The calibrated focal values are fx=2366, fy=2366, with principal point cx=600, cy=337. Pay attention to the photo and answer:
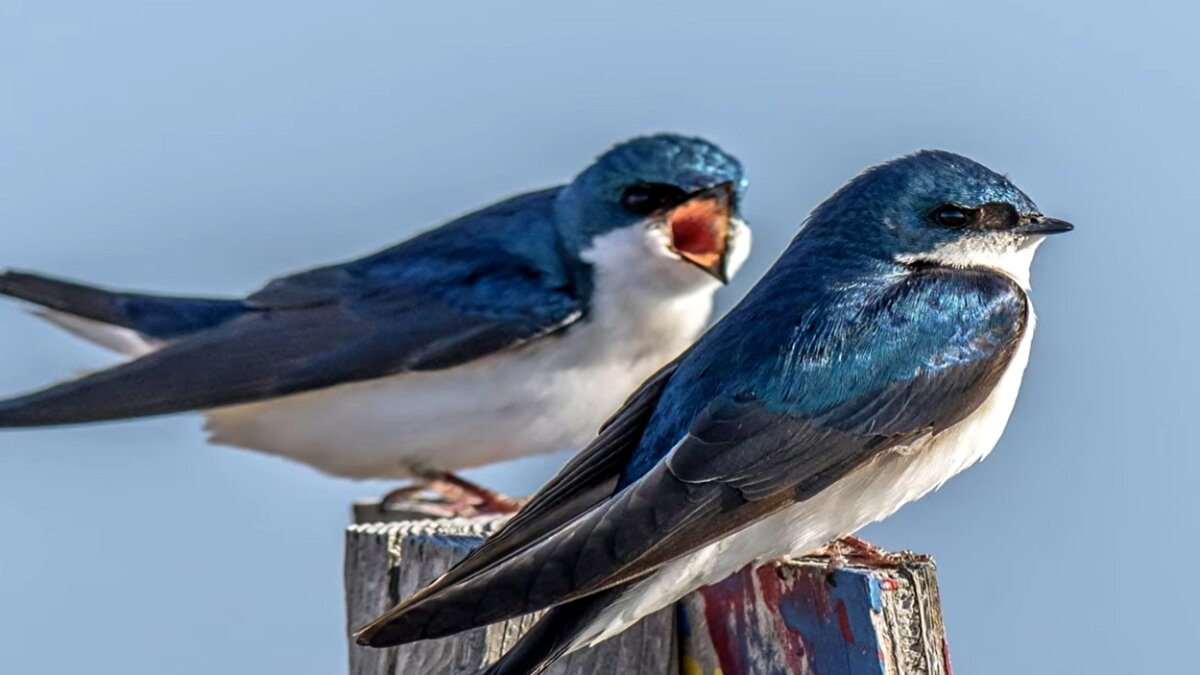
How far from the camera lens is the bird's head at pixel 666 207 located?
420 cm

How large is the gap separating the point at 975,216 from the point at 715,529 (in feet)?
2.60

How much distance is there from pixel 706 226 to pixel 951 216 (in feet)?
3.87

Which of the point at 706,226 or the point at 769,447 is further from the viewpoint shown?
the point at 706,226

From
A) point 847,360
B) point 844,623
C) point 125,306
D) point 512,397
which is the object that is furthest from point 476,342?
point 844,623

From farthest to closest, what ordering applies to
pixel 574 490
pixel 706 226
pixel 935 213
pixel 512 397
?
pixel 706 226 → pixel 512 397 → pixel 935 213 → pixel 574 490

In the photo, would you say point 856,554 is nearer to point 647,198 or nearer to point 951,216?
point 951,216

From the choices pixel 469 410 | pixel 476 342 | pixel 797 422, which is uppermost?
pixel 476 342

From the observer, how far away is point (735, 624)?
2.51m

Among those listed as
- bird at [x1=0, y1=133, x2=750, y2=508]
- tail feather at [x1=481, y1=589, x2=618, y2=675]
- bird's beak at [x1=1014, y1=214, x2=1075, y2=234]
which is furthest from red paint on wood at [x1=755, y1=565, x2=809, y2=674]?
bird at [x1=0, y1=133, x2=750, y2=508]

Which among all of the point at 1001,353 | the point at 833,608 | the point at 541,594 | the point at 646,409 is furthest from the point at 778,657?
the point at 1001,353

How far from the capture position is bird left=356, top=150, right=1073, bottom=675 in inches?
95.2

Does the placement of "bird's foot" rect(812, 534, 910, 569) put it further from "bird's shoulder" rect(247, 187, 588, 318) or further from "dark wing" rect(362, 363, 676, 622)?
"bird's shoulder" rect(247, 187, 588, 318)

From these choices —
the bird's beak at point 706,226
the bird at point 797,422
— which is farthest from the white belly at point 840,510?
the bird's beak at point 706,226

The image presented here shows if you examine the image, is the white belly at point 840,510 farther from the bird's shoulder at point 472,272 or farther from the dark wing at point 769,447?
the bird's shoulder at point 472,272
